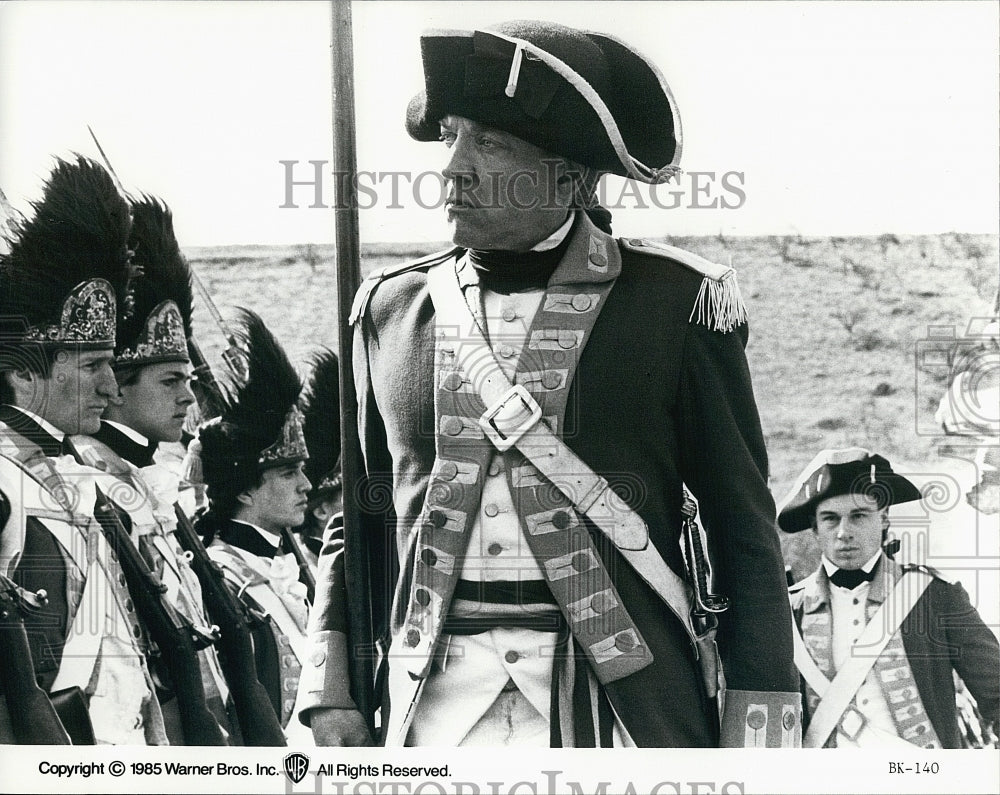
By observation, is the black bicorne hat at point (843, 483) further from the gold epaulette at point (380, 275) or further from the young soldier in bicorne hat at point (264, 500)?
the young soldier in bicorne hat at point (264, 500)

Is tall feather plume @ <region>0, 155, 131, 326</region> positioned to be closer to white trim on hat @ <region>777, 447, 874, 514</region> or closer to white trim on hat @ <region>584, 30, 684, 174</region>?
white trim on hat @ <region>584, 30, 684, 174</region>

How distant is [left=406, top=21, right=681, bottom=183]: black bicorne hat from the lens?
3781 millimetres

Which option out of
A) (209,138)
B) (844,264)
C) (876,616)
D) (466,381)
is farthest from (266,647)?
(844,264)

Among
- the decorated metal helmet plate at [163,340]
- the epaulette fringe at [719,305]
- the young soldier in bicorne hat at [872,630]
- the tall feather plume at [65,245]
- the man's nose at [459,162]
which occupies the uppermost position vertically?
the man's nose at [459,162]

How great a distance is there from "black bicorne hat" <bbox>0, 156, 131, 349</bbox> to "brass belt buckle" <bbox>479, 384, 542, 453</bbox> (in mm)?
1216

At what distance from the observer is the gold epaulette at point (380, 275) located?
3.94 metres

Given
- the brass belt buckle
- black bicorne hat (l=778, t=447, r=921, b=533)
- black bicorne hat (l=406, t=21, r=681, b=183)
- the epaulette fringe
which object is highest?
black bicorne hat (l=406, t=21, r=681, b=183)

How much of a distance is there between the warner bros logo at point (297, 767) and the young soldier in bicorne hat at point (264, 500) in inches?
2.1

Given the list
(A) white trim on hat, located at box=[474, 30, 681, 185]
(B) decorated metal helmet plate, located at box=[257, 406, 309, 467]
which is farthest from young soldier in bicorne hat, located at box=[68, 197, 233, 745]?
(A) white trim on hat, located at box=[474, 30, 681, 185]

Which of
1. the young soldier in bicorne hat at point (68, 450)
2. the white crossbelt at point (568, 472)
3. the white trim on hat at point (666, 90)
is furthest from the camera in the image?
the young soldier in bicorne hat at point (68, 450)

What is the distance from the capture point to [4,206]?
4.04 m

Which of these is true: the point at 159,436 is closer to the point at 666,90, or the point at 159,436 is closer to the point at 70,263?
the point at 70,263

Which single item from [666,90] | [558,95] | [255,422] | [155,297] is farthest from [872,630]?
[155,297]

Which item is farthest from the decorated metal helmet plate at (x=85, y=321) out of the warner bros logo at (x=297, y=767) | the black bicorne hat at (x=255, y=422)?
the warner bros logo at (x=297, y=767)
